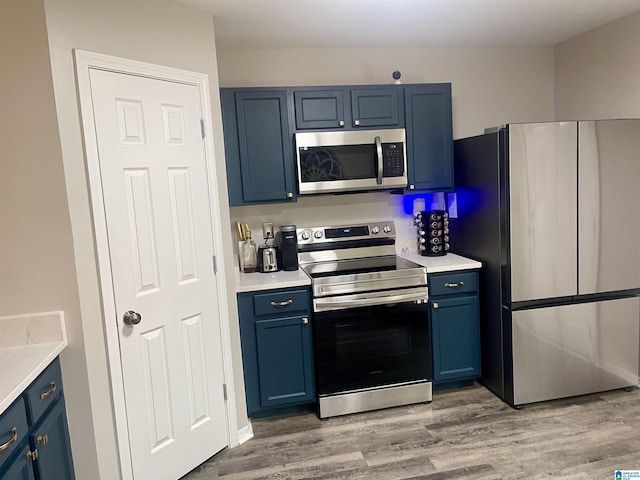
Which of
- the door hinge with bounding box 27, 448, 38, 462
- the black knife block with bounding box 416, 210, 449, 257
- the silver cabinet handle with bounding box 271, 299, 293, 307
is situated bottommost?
the door hinge with bounding box 27, 448, 38, 462

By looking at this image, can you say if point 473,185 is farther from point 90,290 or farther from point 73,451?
point 73,451

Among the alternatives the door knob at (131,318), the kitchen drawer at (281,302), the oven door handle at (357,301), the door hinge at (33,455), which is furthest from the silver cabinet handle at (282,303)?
the door hinge at (33,455)

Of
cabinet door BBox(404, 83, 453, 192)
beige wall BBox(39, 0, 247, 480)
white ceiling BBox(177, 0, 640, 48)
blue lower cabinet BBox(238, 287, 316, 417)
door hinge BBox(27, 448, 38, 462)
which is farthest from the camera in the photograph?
cabinet door BBox(404, 83, 453, 192)

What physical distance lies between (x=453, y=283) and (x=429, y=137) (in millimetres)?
1024

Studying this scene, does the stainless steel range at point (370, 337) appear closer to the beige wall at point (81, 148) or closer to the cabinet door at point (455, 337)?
the cabinet door at point (455, 337)

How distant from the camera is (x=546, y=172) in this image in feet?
9.53

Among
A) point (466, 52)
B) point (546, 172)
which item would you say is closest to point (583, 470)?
point (546, 172)

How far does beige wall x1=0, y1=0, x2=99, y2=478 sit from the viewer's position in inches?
73.7

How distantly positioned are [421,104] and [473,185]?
0.66 metres

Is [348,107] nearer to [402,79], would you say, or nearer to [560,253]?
[402,79]

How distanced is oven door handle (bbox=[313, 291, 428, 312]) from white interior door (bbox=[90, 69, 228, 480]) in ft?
2.18

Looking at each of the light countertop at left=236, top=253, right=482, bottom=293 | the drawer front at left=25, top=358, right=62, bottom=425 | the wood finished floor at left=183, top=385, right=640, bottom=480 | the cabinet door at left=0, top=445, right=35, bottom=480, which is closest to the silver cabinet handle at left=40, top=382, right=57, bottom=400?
the drawer front at left=25, top=358, right=62, bottom=425

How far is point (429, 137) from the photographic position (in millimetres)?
3336

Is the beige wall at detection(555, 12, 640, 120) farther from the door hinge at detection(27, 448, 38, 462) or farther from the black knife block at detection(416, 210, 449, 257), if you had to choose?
the door hinge at detection(27, 448, 38, 462)
